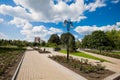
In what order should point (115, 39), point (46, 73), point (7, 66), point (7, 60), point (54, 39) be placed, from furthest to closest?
point (54, 39), point (115, 39), point (7, 60), point (7, 66), point (46, 73)

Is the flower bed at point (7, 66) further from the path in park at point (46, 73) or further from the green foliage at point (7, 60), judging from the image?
the path in park at point (46, 73)

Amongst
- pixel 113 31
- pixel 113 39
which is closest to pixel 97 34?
pixel 113 39

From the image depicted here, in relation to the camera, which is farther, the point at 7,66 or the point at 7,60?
the point at 7,60

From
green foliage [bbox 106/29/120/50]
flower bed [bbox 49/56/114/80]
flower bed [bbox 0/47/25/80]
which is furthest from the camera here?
green foliage [bbox 106/29/120/50]

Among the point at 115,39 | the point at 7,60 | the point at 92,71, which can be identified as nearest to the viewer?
the point at 92,71

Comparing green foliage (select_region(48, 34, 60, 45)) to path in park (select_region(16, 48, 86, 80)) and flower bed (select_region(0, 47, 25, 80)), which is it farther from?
path in park (select_region(16, 48, 86, 80))

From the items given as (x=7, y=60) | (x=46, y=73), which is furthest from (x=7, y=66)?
(x=7, y=60)

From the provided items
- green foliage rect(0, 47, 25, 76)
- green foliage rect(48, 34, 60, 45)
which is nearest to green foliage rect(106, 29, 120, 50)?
green foliage rect(48, 34, 60, 45)

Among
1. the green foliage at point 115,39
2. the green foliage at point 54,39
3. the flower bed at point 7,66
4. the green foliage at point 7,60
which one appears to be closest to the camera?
the flower bed at point 7,66

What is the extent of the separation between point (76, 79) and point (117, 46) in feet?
191

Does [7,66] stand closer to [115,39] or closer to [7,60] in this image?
[7,60]

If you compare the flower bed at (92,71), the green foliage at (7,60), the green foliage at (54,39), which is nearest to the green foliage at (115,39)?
the green foliage at (54,39)

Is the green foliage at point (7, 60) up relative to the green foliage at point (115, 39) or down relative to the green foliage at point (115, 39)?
down

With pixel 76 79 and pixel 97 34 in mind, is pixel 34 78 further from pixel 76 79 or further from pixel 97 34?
pixel 97 34
